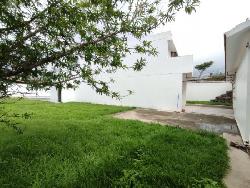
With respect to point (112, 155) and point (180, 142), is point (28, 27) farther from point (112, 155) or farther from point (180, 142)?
point (180, 142)

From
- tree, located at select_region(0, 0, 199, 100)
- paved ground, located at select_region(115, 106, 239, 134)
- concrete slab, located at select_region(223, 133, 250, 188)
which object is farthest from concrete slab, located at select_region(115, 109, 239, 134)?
tree, located at select_region(0, 0, 199, 100)

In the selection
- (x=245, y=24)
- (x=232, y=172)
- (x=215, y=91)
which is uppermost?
(x=245, y=24)

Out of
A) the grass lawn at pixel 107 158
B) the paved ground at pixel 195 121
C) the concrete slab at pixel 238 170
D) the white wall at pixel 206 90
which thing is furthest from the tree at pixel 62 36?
the white wall at pixel 206 90

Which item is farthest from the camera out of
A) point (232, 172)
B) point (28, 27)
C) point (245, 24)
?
point (245, 24)

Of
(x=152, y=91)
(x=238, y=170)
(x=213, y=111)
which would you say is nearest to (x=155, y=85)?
(x=152, y=91)

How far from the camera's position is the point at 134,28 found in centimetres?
404

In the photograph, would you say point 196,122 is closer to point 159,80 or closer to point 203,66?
point 159,80

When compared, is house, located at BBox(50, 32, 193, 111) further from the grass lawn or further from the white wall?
the white wall

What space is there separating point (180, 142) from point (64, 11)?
5128 mm

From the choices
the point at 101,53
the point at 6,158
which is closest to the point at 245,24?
the point at 101,53

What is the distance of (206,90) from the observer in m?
30.4

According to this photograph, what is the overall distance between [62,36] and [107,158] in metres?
2.94

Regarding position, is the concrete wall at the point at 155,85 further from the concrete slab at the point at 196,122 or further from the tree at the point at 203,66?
the tree at the point at 203,66

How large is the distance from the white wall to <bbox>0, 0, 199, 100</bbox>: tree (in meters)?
27.5
